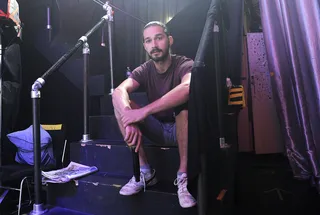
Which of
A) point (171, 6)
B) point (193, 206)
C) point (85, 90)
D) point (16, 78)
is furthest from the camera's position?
point (171, 6)

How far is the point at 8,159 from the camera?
241 centimetres

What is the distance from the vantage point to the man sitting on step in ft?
4.64

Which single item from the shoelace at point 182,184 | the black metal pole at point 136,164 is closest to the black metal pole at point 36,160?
the black metal pole at point 136,164

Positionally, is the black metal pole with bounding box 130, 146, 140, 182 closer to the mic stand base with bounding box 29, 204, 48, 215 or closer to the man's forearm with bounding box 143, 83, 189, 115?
the man's forearm with bounding box 143, 83, 189, 115

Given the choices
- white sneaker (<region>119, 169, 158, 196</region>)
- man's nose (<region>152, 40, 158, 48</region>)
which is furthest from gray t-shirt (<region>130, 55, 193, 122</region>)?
white sneaker (<region>119, 169, 158, 196</region>)

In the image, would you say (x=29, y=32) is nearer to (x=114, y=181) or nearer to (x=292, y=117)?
(x=114, y=181)

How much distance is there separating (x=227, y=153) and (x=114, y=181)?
854 millimetres

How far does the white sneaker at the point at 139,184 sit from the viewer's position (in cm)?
145

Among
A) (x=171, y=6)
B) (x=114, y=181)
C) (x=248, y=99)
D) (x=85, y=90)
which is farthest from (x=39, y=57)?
(x=248, y=99)

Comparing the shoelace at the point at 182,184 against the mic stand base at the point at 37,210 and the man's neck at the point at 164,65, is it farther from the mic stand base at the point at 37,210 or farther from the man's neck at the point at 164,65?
the mic stand base at the point at 37,210

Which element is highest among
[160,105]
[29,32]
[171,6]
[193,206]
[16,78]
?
[171,6]

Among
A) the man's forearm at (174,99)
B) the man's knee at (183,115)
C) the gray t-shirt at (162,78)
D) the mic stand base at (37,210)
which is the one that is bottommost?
the mic stand base at (37,210)

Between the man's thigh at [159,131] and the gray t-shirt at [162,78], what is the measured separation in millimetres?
77

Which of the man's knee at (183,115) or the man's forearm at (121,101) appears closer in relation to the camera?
the man's knee at (183,115)
